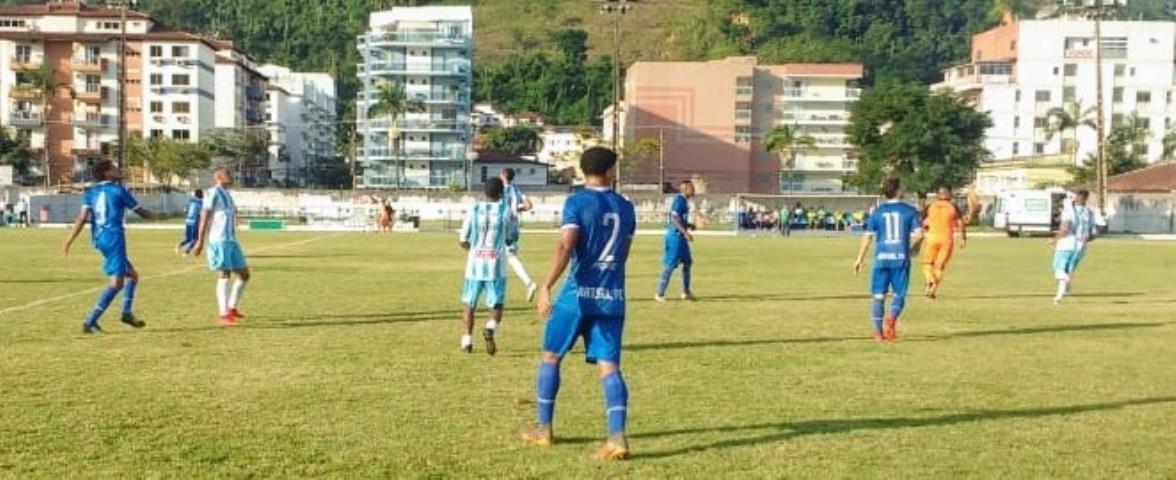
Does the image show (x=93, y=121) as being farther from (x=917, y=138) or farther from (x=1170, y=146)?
(x=1170, y=146)

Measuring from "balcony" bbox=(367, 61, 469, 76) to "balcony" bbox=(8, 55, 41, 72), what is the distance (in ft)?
101

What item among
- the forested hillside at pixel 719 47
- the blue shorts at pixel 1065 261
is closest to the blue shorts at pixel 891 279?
the blue shorts at pixel 1065 261

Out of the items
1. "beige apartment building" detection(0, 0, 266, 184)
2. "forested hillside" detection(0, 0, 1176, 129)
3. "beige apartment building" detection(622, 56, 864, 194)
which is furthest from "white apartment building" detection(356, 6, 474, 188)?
"forested hillside" detection(0, 0, 1176, 129)

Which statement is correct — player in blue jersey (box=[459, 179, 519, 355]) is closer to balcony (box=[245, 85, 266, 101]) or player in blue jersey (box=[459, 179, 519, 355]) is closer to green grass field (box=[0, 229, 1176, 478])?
green grass field (box=[0, 229, 1176, 478])

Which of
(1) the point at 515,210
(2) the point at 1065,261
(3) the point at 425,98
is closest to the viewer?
(1) the point at 515,210

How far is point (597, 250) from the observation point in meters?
7.67

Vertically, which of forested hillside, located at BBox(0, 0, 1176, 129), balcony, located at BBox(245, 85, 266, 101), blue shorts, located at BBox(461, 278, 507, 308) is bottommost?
blue shorts, located at BBox(461, 278, 507, 308)

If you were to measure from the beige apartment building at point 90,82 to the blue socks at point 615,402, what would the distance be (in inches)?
3968

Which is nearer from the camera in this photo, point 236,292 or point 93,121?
point 236,292

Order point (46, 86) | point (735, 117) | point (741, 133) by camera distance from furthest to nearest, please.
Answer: point (741, 133) → point (735, 117) → point (46, 86)

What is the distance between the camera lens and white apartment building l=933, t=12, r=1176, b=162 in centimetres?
11819

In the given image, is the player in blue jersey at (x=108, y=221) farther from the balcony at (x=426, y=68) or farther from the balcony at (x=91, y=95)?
the balcony at (x=426, y=68)

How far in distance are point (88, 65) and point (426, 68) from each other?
102 ft

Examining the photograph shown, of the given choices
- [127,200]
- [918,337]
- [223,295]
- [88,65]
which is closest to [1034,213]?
[918,337]
